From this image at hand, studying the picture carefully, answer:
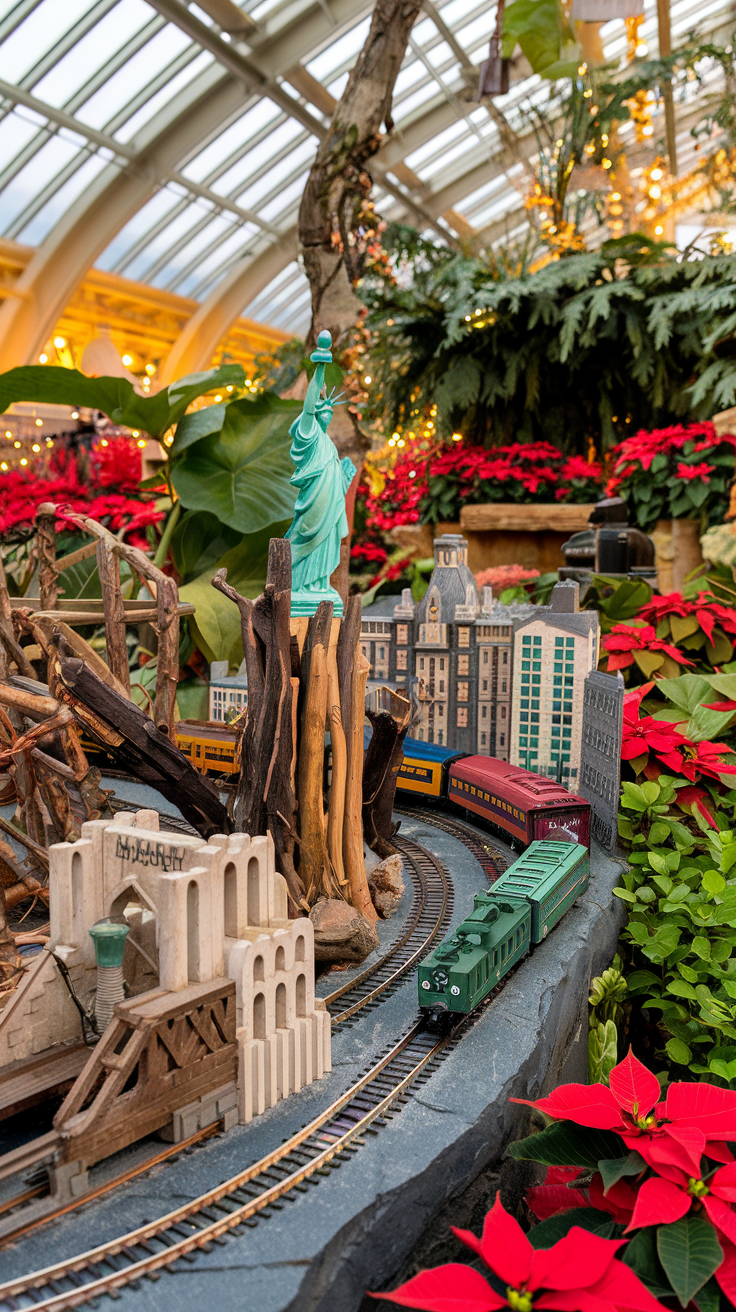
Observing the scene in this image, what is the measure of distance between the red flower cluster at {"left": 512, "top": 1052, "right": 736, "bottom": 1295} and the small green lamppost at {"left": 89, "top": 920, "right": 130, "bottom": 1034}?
1157 millimetres

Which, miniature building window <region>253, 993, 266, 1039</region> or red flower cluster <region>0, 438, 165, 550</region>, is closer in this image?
miniature building window <region>253, 993, 266, 1039</region>

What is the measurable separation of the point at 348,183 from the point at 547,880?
6763 millimetres

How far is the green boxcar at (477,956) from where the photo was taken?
3016 millimetres

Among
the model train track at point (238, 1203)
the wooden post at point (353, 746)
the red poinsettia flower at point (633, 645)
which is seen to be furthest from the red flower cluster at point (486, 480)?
the model train track at point (238, 1203)

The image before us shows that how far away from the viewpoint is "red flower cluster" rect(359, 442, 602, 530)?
9375 millimetres

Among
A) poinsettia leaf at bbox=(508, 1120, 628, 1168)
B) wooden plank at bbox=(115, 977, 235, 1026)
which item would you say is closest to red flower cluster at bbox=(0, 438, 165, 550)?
wooden plank at bbox=(115, 977, 235, 1026)

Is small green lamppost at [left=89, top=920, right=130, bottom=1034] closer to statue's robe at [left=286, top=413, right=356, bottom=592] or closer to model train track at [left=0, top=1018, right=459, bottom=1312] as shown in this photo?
model train track at [left=0, top=1018, right=459, bottom=1312]

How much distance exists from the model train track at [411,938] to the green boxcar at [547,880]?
1.22 feet

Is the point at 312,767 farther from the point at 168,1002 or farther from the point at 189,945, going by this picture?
the point at 168,1002

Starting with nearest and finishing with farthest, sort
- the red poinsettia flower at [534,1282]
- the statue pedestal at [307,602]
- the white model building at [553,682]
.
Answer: the red poinsettia flower at [534,1282], the statue pedestal at [307,602], the white model building at [553,682]

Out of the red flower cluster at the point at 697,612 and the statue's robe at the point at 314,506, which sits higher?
the statue's robe at the point at 314,506

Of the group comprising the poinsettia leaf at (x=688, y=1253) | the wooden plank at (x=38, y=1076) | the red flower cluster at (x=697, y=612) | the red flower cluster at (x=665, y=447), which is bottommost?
the poinsettia leaf at (x=688, y=1253)

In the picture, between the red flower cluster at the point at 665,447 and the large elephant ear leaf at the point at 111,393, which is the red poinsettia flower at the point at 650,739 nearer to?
the red flower cluster at the point at 665,447

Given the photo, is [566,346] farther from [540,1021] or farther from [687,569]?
[540,1021]
